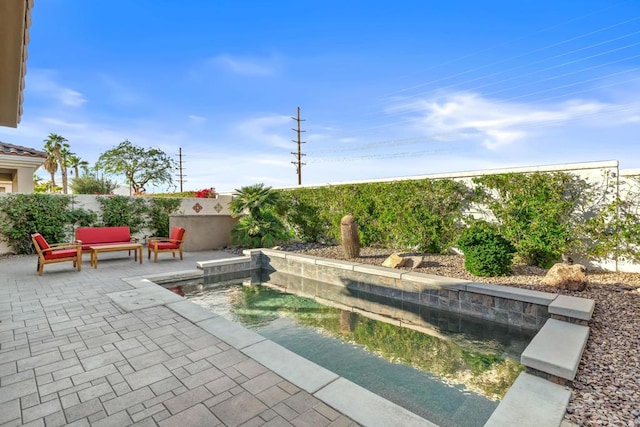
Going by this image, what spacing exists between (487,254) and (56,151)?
103 feet

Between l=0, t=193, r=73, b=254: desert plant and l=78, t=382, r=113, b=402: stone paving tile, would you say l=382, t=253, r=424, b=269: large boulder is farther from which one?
l=0, t=193, r=73, b=254: desert plant

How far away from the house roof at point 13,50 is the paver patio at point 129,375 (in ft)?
9.00

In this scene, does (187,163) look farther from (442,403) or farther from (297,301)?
(442,403)

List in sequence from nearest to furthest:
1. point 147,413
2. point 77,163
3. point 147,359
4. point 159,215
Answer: point 147,413 → point 147,359 → point 159,215 → point 77,163

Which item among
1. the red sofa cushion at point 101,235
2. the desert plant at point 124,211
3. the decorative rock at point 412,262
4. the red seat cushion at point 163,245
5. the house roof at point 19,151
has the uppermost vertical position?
the house roof at point 19,151

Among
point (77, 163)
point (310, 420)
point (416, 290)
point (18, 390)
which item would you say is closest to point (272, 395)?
point (310, 420)

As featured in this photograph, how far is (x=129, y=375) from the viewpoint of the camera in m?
2.61

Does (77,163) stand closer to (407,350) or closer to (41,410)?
(41,410)

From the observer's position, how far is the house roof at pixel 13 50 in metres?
2.15

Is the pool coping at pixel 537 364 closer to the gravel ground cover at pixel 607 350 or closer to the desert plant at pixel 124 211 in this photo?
the gravel ground cover at pixel 607 350

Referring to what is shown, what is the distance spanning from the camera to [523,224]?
6.52 metres

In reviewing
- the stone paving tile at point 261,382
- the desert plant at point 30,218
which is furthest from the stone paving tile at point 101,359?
the desert plant at point 30,218

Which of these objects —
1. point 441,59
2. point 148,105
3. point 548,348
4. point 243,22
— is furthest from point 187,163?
point 548,348

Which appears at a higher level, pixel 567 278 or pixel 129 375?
pixel 567 278
